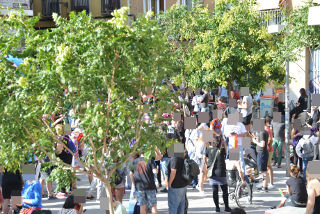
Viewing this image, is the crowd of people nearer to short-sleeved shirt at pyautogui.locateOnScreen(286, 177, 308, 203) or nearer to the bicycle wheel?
short-sleeved shirt at pyautogui.locateOnScreen(286, 177, 308, 203)

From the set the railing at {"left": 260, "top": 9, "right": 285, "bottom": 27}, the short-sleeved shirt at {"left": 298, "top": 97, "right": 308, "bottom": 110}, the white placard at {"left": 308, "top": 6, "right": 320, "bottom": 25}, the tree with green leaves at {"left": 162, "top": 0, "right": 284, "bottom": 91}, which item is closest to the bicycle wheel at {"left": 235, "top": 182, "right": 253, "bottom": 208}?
the white placard at {"left": 308, "top": 6, "right": 320, "bottom": 25}

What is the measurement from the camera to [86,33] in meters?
7.39

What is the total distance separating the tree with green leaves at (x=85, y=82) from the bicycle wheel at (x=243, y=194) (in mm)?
4949

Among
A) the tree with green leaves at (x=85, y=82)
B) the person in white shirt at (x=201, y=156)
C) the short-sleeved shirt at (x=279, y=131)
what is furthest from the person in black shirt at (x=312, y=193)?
the short-sleeved shirt at (x=279, y=131)

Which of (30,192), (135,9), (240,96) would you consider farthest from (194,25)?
(30,192)

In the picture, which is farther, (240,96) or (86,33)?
(240,96)

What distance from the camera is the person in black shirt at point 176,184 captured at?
433 inches

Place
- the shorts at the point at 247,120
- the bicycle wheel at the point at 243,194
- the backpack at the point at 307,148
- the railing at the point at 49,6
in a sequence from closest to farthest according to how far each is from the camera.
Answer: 1. the bicycle wheel at the point at 243,194
2. the backpack at the point at 307,148
3. the shorts at the point at 247,120
4. the railing at the point at 49,6

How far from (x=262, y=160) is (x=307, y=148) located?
1206 millimetres

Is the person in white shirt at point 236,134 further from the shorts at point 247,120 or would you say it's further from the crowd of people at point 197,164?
the shorts at point 247,120

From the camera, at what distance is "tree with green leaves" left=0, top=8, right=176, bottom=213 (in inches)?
287

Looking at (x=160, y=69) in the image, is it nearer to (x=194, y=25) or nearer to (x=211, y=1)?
(x=194, y=25)

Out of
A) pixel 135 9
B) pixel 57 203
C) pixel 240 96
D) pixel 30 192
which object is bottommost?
pixel 57 203

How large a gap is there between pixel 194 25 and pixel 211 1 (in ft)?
28.0
